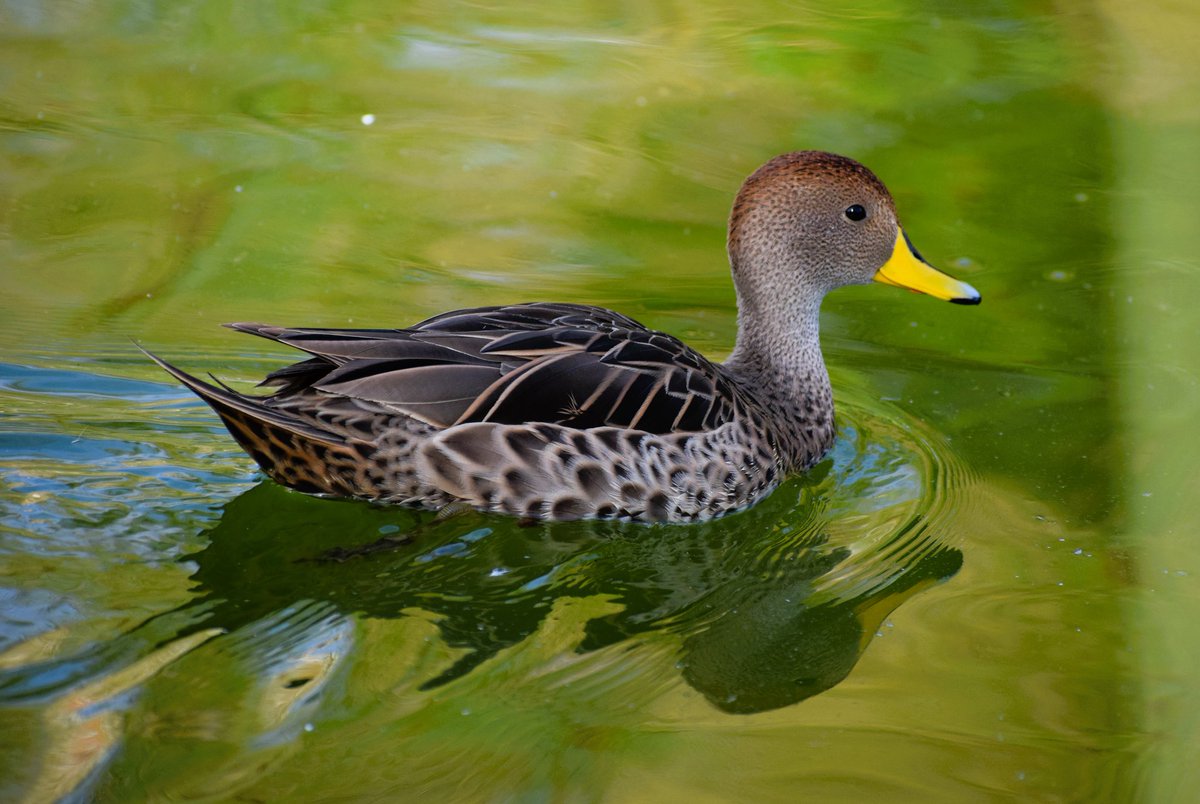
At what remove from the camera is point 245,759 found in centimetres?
380

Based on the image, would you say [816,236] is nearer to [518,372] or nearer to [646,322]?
[646,322]

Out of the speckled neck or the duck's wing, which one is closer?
the duck's wing

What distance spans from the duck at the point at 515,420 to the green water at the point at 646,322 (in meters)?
0.17

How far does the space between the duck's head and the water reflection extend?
2.89 feet

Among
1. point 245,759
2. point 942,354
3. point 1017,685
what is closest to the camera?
point 245,759

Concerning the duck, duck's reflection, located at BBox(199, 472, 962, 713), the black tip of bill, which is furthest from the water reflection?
the black tip of bill

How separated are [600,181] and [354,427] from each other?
3.49 meters

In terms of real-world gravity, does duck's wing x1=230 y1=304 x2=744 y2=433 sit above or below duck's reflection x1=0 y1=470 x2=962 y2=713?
above

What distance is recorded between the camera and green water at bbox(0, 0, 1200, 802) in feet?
13.3

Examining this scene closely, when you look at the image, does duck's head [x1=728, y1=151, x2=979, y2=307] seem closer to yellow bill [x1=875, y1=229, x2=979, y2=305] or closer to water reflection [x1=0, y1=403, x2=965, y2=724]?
yellow bill [x1=875, y1=229, x2=979, y2=305]

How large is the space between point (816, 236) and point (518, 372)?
156 centimetres

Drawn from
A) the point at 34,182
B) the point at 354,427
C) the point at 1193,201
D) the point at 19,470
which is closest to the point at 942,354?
the point at 1193,201

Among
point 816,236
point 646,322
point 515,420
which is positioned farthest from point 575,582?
point 646,322

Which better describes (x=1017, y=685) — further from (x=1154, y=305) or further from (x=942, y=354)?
(x=1154, y=305)
